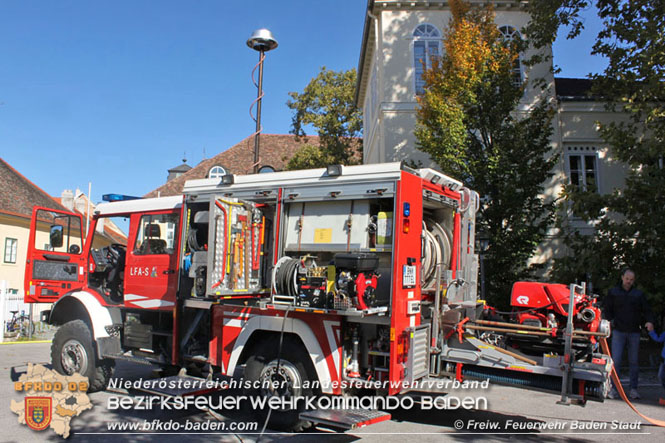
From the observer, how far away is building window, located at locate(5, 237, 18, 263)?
78.2ft

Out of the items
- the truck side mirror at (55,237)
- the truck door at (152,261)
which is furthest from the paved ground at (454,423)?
the truck side mirror at (55,237)

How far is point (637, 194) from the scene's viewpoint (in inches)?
432

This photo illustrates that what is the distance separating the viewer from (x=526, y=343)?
6.76 meters

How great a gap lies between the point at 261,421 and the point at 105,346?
2773 millimetres

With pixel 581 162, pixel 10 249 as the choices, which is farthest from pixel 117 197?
pixel 10 249

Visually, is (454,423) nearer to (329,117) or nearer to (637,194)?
(637,194)

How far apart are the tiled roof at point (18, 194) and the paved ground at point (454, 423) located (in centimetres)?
1927

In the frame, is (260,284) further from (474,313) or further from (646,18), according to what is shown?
(646,18)

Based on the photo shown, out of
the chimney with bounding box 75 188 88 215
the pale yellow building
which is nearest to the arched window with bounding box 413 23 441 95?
the pale yellow building

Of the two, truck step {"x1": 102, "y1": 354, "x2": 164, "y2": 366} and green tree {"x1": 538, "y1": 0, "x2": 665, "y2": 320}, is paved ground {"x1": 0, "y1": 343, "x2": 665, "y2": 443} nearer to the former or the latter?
truck step {"x1": 102, "y1": 354, "x2": 164, "y2": 366}

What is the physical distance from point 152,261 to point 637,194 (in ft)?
31.9

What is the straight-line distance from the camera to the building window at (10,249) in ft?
78.2

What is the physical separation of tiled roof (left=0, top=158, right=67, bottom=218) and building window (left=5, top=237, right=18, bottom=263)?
133cm

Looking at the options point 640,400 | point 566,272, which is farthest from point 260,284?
point 566,272
